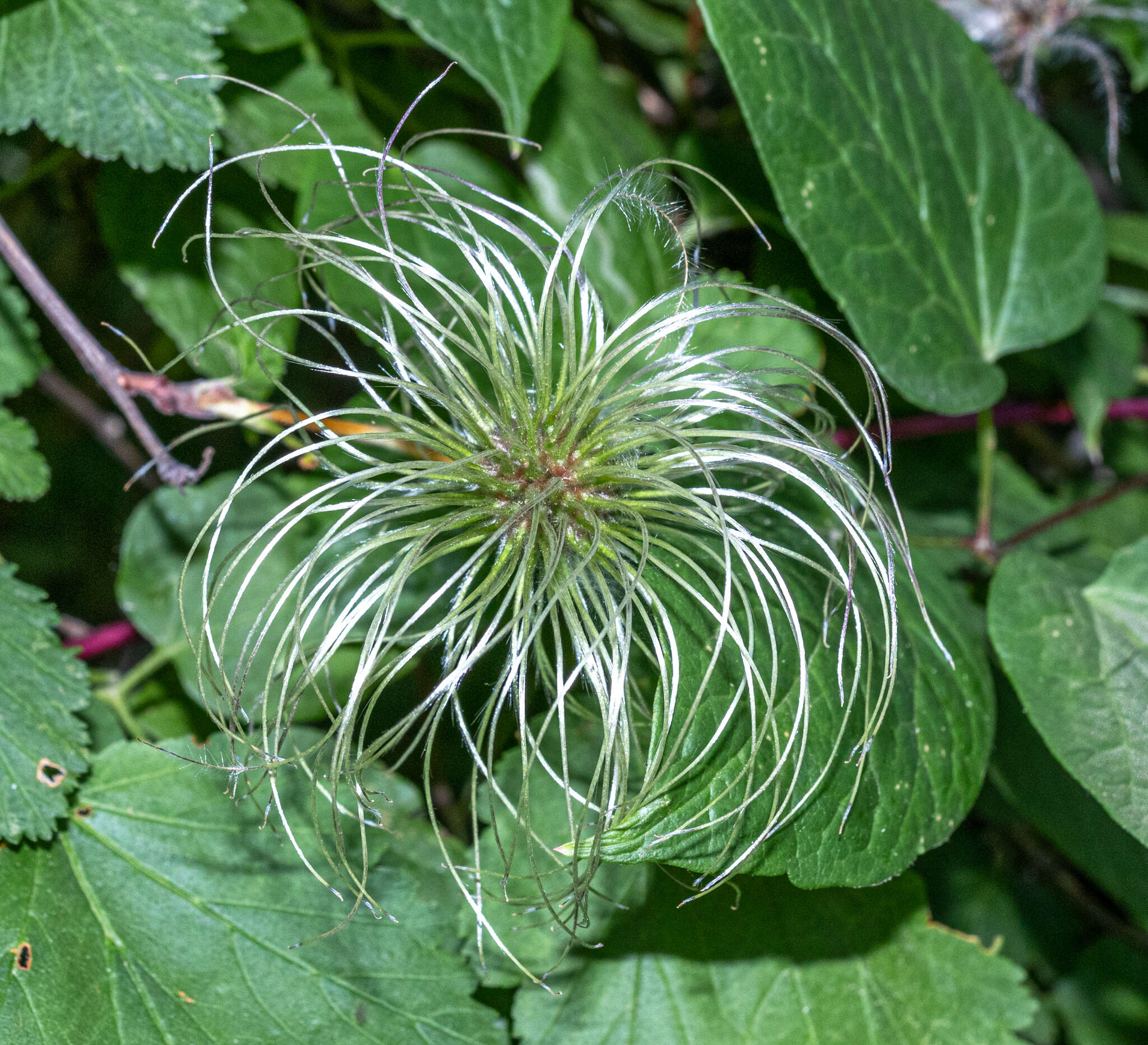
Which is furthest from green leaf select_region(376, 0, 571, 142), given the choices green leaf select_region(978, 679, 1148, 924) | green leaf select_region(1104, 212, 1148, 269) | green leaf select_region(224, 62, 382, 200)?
green leaf select_region(1104, 212, 1148, 269)

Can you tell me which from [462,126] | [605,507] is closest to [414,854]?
[605,507]

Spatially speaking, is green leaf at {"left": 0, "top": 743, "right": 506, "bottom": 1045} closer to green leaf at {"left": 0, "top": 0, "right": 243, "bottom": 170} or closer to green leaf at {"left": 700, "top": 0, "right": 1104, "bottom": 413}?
green leaf at {"left": 0, "top": 0, "right": 243, "bottom": 170}

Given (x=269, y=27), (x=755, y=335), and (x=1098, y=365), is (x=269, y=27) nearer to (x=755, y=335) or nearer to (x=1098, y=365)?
(x=755, y=335)

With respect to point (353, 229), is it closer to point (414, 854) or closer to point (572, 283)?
point (572, 283)

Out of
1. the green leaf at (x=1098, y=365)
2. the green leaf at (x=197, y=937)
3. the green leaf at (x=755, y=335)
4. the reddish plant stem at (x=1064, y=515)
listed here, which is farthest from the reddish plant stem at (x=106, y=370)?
the green leaf at (x=1098, y=365)

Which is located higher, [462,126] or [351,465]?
[462,126]
